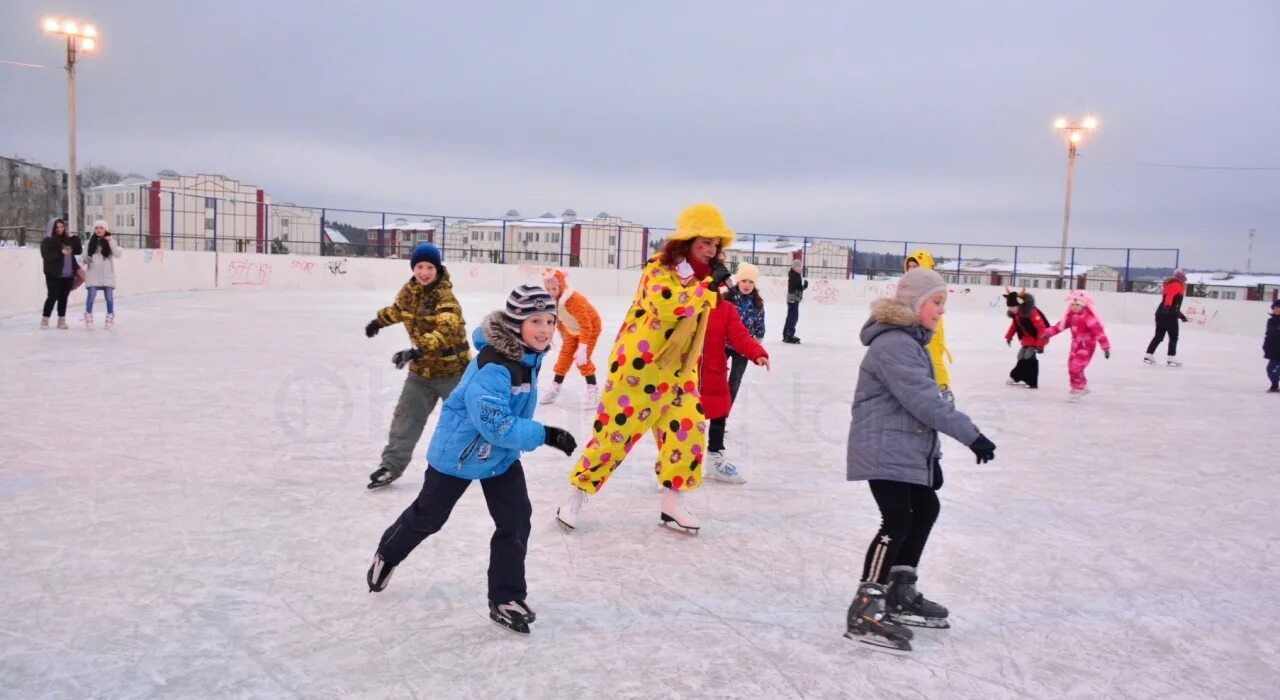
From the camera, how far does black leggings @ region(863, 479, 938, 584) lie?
10.6 ft

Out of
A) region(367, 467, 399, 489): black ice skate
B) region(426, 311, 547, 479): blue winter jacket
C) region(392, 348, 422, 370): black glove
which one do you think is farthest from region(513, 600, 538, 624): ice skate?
region(367, 467, 399, 489): black ice skate

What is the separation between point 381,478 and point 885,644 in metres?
2.87

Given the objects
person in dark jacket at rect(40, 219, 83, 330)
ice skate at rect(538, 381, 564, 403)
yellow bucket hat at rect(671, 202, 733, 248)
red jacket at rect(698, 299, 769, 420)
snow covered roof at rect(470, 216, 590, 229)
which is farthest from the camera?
snow covered roof at rect(470, 216, 590, 229)

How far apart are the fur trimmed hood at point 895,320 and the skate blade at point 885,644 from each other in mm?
1016

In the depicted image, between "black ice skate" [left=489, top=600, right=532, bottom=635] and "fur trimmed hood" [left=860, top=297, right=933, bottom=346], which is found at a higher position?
"fur trimmed hood" [left=860, top=297, right=933, bottom=346]

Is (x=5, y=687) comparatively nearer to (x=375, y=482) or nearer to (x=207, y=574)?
(x=207, y=574)

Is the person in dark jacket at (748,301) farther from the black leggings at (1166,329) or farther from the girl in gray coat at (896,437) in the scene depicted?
the black leggings at (1166,329)

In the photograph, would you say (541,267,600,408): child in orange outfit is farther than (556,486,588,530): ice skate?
Yes

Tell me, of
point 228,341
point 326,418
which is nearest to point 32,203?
point 228,341

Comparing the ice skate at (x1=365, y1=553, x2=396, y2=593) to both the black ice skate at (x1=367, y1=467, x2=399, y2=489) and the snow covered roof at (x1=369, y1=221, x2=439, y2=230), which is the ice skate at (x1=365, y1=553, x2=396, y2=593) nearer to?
the black ice skate at (x1=367, y1=467, x2=399, y2=489)

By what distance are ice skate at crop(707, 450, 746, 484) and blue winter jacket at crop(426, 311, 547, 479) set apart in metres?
2.45

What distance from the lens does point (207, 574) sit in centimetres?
364

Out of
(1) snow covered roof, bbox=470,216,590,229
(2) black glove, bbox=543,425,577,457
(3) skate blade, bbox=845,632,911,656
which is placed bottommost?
(3) skate blade, bbox=845,632,911,656

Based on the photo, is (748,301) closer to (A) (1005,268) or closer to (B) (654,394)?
(B) (654,394)
